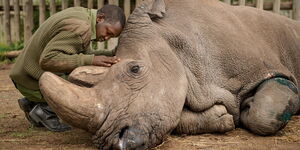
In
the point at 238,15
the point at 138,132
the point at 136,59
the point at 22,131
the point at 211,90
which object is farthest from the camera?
the point at 238,15

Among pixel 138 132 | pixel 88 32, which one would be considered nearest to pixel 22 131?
pixel 88 32

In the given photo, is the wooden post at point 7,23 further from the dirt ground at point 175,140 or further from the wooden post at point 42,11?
the dirt ground at point 175,140

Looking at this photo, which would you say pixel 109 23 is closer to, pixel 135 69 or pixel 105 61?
pixel 105 61

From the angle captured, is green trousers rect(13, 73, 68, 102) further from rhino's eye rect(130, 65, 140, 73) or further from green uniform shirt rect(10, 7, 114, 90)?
rhino's eye rect(130, 65, 140, 73)

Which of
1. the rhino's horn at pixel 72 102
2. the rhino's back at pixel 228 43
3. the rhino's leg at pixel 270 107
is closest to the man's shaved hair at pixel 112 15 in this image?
the rhino's back at pixel 228 43

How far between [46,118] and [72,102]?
1264 millimetres

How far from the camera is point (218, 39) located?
4355 millimetres

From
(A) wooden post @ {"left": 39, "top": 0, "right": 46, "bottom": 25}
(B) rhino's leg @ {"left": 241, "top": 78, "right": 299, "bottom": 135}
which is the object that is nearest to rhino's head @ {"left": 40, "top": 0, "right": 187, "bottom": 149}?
(B) rhino's leg @ {"left": 241, "top": 78, "right": 299, "bottom": 135}

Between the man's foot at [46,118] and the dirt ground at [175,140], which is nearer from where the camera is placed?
the dirt ground at [175,140]

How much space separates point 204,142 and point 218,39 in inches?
38.9

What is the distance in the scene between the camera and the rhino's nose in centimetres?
335

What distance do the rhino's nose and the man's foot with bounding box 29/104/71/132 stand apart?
3.87ft

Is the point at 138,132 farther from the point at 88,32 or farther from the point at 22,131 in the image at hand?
the point at 22,131

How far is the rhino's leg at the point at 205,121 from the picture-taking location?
13.1ft
